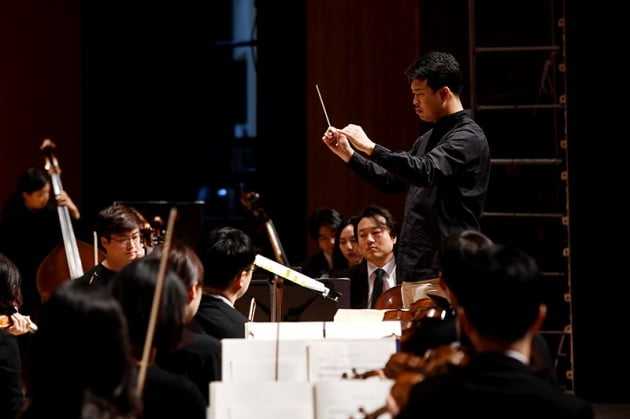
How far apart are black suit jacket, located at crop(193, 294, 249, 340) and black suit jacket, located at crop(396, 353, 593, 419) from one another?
4.58 ft

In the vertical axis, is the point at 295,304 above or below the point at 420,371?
below

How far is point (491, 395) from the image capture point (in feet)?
5.95

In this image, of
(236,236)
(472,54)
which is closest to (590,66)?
(472,54)

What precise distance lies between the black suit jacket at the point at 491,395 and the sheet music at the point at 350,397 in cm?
23

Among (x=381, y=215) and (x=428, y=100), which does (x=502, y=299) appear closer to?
(x=428, y=100)

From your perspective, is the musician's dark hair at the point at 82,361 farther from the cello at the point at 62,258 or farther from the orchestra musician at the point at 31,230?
the orchestra musician at the point at 31,230

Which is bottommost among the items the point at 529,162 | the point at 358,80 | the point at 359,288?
the point at 359,288

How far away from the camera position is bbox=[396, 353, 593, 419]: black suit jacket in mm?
1810

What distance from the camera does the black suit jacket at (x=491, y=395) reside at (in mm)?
1810

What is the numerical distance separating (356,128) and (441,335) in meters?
1.21

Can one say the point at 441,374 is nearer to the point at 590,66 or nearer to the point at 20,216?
the point at 590,66

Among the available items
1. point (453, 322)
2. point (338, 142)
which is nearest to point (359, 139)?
point (338, 142)

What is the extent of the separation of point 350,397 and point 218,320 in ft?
3.80

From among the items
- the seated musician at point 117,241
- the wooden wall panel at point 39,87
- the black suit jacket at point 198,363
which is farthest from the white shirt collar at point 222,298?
the wooden wall panel at point 39,87
